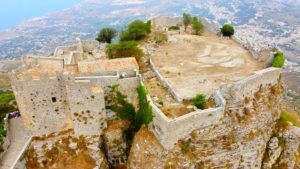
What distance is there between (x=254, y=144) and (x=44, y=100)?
23.9m

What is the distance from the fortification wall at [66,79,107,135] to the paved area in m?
6.60

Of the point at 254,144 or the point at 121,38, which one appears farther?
the point at 121,38

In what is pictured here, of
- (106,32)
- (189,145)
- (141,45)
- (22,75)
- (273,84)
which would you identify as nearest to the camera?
(189,145)

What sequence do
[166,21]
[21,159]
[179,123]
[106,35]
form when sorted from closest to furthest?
[179,123] < [21,159] < [106,35] < [166,21]

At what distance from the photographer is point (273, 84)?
38125 mm

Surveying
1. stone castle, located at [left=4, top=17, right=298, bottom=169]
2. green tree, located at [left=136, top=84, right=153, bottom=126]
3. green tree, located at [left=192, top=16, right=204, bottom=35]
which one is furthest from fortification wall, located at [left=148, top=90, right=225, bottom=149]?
green tree, located at [left=192, top=16, right=204, bottom=35]

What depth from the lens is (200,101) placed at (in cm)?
3388

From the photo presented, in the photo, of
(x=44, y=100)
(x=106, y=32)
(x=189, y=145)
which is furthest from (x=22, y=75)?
(x=106, y=32)

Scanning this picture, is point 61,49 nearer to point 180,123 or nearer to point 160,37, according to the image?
point 160,37

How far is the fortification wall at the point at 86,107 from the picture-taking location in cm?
3378

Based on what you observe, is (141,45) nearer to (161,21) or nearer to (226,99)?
(161,21)

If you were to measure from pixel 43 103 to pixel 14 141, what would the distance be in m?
6.48

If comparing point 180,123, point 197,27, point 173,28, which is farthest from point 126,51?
point 173,28

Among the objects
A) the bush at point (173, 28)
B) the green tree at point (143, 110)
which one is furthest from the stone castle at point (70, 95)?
the bush at point (173, 28)
